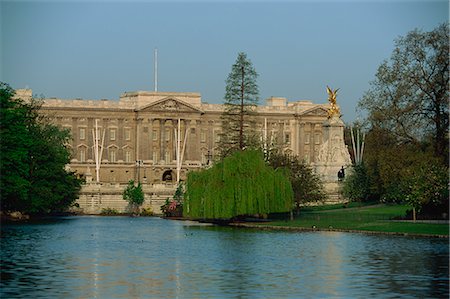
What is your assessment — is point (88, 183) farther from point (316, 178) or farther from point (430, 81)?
point (430, 81)

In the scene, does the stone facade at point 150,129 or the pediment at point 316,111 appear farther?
the pediment at point 316,111

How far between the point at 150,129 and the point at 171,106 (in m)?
4.42

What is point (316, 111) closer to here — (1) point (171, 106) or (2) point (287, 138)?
(2) point (287, 138)

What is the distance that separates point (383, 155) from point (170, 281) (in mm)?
35701

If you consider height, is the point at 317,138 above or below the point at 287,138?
above

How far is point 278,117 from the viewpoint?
195000 mm

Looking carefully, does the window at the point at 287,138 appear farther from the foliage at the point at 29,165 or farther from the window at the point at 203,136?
the foliage at the point at 29,165

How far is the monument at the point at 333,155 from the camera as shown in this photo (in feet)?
380

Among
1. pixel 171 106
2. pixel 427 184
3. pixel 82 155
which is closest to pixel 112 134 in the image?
pixel 82 155

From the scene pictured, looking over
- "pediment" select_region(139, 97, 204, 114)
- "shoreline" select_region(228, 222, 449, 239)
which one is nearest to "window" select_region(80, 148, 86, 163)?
"pediment" select_region(139, 97, 204, 114)

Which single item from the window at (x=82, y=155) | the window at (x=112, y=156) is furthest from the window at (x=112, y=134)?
the window at (x=82, y=155)

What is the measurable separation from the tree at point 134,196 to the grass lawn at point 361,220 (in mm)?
31175

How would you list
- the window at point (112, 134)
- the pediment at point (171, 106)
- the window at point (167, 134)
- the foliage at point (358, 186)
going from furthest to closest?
the window at point (167, 134)
the pediment at point (171, 106)
the window at point (112, 134)
the foliage at point (358, 186)

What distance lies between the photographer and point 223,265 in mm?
50062
